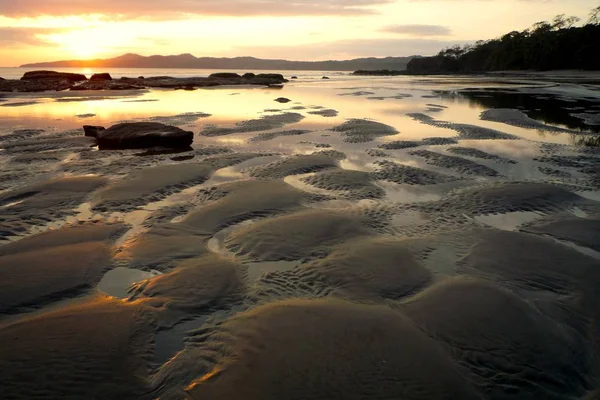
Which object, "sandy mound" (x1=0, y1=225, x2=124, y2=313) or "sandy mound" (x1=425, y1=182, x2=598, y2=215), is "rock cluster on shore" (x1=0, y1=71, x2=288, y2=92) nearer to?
"sandy mound" (x1=0, y1=225, x2=124, y2=313)

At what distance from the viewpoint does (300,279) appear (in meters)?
5.79

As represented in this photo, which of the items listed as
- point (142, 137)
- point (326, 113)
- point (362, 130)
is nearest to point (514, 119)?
point (362, 130)

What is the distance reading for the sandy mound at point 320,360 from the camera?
3.68m

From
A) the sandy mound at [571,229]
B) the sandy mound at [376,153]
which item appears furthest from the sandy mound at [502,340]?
the sandy mound at [376,153]

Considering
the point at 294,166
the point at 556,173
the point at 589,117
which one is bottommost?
the point at 556,173

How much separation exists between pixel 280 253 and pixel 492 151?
36.2ft

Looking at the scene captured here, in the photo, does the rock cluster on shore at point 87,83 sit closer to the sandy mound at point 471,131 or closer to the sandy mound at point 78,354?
the sandy mound at point 471,131

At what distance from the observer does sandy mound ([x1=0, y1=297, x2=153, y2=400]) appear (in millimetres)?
3729

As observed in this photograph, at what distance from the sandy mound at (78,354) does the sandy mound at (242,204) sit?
2.96 m

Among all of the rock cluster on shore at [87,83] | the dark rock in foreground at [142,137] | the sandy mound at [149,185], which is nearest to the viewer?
the sandy mound at [149,185]

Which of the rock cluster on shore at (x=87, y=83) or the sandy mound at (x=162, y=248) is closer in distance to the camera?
the sandy mound at (x=162, y=248)

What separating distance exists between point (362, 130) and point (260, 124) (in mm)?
5792

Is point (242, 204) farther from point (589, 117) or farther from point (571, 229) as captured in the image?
point (589, 117)

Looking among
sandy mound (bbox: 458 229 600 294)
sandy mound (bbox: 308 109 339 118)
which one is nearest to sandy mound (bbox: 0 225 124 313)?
sandy mound (bbox: 458 229 600 294)
